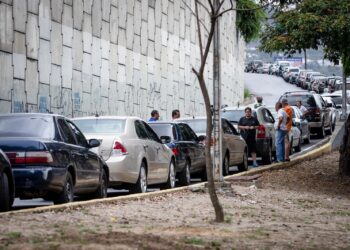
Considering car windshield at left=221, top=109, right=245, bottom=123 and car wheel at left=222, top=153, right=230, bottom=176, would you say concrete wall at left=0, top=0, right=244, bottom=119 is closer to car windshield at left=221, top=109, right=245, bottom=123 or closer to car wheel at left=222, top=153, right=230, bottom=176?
car wheel at left=222, top=153, right=230, bottom=176

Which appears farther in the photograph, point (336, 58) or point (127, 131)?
point (336, 58)

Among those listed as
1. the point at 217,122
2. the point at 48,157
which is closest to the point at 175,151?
the point at 217,122

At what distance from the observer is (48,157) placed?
572 inches

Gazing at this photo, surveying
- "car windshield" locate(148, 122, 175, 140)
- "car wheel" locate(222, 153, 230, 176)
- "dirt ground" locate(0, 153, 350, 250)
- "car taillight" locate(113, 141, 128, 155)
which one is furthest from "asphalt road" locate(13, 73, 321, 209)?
"dirt ground" locate(0, 153, 350, 250)

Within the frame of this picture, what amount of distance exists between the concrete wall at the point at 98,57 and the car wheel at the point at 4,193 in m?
8.27

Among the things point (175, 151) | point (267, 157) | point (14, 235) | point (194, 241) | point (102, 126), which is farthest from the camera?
point (267, 157)

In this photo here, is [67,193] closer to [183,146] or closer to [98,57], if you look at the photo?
[183,146]

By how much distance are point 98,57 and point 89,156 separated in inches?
757

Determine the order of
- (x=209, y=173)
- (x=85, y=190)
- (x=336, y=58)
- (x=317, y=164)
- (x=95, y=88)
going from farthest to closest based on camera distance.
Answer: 1. (x=95, y=88)
2. (x=317, y=164)
3. (x=336, y=58)
4. (x=85, y=190)
5. (x=209, y=173)

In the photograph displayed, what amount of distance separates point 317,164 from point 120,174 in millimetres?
10654

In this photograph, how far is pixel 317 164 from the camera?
27891mm

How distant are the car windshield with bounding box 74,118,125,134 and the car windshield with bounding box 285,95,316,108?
2287 centimetres

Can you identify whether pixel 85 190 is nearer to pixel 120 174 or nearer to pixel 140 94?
pixel 120 174

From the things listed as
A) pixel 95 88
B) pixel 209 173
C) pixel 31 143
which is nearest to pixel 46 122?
pixel 31 143
